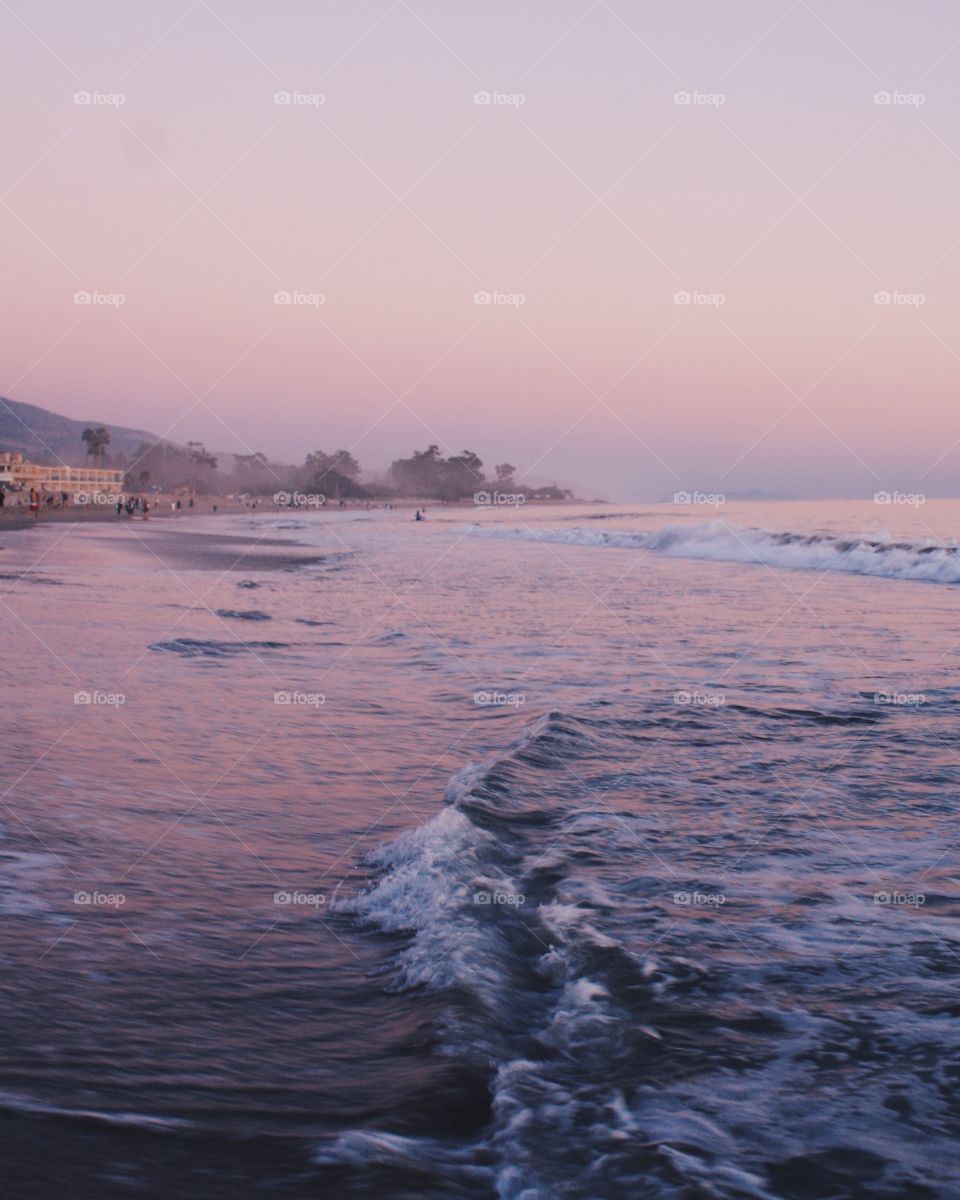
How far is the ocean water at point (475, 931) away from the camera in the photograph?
3.74 meters

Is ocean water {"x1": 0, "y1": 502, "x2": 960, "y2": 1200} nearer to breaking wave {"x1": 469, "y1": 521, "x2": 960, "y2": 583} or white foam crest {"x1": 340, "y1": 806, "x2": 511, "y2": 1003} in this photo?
white foam crest {"x1": 340, "y1": 806, "x2": 511, "y2": 1003}

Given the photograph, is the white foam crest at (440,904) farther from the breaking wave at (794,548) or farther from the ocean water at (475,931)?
the breaking wave at (794,548)

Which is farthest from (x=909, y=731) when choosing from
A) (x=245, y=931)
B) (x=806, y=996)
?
(x=245, y=931)

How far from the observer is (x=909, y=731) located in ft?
35.8

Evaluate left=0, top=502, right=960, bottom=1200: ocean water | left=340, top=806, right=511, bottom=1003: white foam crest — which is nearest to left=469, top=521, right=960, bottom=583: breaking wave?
left=0, top=502, right=960, bottom=1200: ocean water

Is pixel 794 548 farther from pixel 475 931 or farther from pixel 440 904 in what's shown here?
pixel 475 931

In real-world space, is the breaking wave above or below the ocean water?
above

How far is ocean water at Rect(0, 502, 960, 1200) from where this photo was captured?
374cm

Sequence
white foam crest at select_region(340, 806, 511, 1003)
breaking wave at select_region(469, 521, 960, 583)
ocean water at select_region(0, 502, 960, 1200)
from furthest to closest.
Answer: breaking wave at select_region(469, 521, 960, 583), white foam crest at select_region(340, 806, 511, 1003), ocean water at select_region(0, 502, 960, 1200)

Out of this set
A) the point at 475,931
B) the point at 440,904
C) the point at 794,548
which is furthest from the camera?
the point at 794,548

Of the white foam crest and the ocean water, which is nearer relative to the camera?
the ocean water

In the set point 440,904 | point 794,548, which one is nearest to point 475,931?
point 440,904

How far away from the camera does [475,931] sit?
570 centimetres

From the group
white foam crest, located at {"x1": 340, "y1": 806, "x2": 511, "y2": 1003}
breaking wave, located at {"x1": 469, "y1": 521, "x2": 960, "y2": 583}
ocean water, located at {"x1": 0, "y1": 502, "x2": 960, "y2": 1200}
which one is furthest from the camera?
breaking wave, located at {"x1": 469, "y1": 521, "x2": 960, "y2": 583}
